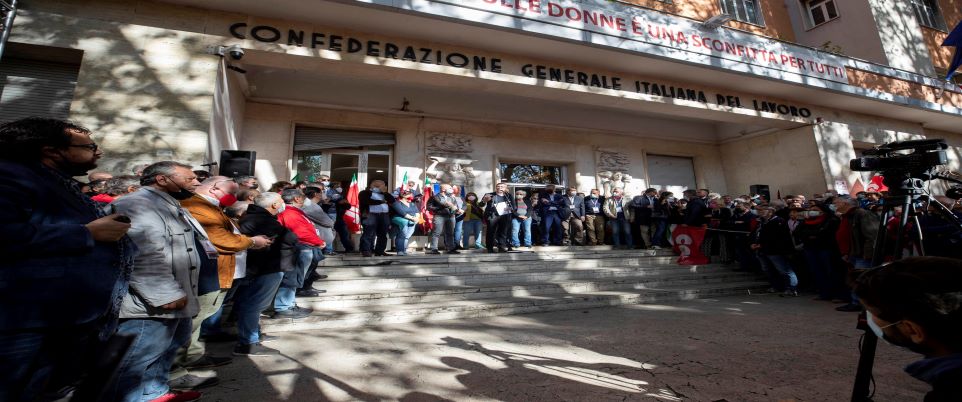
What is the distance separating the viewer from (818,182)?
10727mm

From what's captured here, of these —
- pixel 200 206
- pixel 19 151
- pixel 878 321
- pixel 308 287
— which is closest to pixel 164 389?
pixel 200 206

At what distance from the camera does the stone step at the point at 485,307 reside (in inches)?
169

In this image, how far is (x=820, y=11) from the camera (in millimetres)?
14469

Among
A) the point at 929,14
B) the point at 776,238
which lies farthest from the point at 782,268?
the point at 929,14

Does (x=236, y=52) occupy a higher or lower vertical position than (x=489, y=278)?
higher

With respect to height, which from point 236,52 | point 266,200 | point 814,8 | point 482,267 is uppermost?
point 814,8

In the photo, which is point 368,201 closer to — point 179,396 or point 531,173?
point 179,396

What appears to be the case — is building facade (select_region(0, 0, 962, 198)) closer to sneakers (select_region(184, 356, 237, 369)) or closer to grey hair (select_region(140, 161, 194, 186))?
sneakers (select_region(184, 356, 237, 369))

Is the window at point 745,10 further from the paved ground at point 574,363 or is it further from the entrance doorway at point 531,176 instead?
the paved ground at point 574,363

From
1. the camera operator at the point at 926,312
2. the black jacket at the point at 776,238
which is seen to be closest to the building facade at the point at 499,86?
the black jacket at the point at 776,238

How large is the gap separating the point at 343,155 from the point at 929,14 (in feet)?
70.4

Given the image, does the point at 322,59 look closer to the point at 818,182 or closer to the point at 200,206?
the point at 200,206

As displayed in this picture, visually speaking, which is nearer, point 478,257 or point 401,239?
point 478,257

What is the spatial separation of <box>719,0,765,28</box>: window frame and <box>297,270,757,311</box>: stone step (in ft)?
31.8
